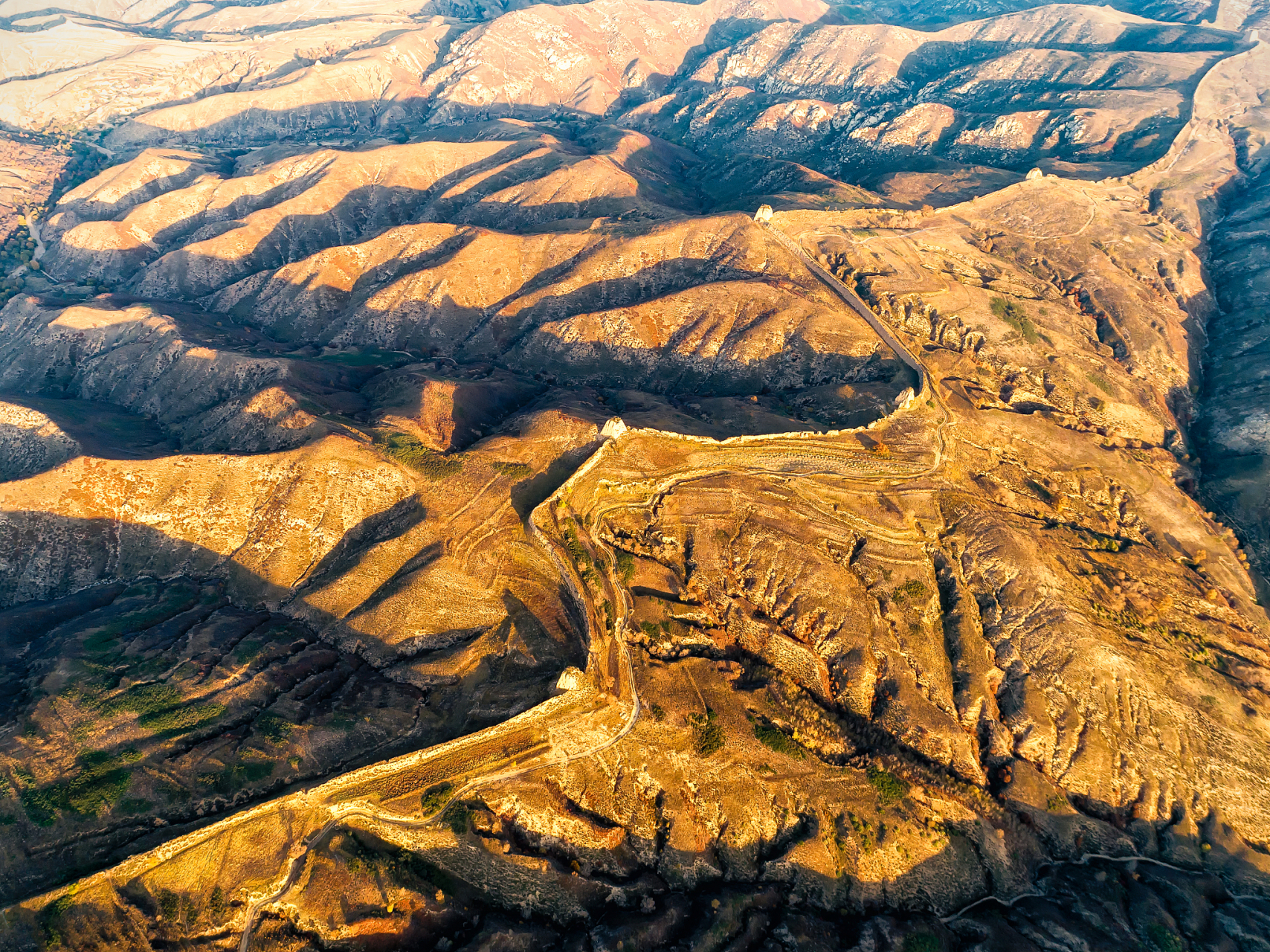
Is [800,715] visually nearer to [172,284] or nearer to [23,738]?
[23,738]

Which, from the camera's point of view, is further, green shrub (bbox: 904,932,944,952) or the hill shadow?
the hill shadow

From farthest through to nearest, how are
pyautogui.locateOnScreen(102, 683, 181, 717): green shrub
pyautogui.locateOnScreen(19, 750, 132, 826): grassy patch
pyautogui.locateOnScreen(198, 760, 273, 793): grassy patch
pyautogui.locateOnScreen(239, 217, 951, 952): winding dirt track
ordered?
1. pyautogui.locateOnScreen(102, 683, 181, 717): green shrub
2. pyautogui.locateOnScreen(198, 760, 273, 793): grassy patch
3. pyautogui.locateOnScreen(19, 750, 132, 826): grassy patch
4. pyautogui.locateOnScreen(239, 217, 951, 952): winding dirt track

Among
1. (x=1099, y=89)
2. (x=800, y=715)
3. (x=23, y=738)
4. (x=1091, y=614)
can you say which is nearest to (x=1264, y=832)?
(x=1091, y=614)

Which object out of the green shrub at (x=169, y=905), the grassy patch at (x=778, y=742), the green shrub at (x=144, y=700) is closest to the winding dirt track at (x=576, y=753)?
the green shrub at (x=169, y=905)

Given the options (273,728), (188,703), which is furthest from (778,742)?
(188,703)

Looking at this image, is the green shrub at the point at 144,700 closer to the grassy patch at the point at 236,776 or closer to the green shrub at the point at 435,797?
the grassy patch at the point at 236,776

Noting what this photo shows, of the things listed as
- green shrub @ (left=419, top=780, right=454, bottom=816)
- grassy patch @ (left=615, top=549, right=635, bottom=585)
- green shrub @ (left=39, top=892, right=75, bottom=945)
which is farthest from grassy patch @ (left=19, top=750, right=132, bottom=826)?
grassy patch @ (left=615, top=549, right=635, bottom=585)

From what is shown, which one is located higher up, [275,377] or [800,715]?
[275,377]

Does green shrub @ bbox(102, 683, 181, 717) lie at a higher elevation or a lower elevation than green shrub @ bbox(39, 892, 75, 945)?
higher

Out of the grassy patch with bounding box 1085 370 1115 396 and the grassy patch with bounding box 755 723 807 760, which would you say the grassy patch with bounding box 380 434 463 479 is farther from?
the grassy patch with bounding box 1085 370 1115 396
